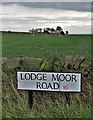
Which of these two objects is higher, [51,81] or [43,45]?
[43,45]

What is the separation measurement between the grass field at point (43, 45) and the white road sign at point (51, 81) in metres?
0.23

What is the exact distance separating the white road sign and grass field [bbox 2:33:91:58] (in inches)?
9.1

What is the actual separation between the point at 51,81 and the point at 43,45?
435 mm

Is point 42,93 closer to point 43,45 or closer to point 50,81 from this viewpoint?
point 50,81

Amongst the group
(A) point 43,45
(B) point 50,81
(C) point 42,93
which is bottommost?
Answer: (C) point 42,93

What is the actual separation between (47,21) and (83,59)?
0.61m

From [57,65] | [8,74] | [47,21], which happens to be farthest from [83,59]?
[8,74]

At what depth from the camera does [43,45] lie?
4.61 m

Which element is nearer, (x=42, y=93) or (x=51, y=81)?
(x=51, y=81)

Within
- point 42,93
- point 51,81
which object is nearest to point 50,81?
point 51,81

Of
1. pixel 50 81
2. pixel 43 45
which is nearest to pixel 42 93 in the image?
pixel 50 81

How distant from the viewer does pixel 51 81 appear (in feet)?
15.2

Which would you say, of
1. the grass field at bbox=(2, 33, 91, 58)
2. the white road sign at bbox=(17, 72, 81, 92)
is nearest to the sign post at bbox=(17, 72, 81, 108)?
the white road sign at bbox=(17, 72, 81, 92)

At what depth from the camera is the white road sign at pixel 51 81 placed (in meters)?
4.61
